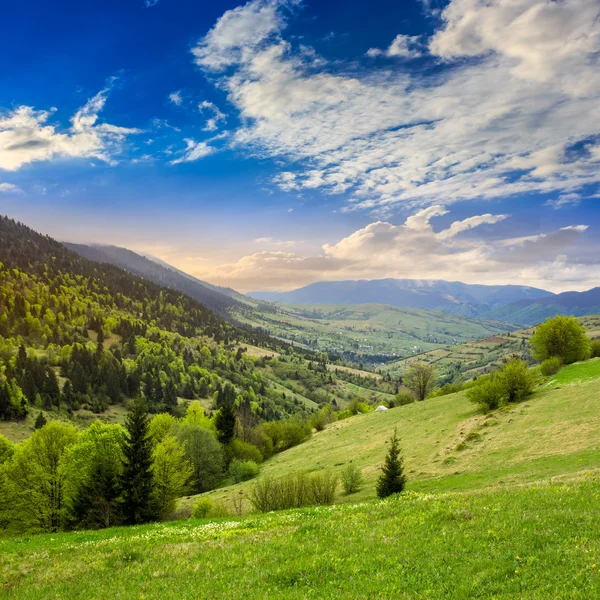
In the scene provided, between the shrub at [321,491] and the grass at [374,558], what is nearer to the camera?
the grass at [374,558]

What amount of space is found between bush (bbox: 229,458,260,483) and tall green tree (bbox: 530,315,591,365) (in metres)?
68.7

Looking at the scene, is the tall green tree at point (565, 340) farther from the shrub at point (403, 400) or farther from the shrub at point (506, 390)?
the shrub at point (403, 400)

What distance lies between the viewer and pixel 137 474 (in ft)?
151

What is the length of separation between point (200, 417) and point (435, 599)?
328ft

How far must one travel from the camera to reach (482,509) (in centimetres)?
1653

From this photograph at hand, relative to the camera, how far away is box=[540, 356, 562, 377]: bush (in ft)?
241

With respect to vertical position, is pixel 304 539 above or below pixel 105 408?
above

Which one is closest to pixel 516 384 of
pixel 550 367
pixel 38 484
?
→ pixel 550 367

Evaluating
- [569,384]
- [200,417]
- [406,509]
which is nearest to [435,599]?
[406,509]

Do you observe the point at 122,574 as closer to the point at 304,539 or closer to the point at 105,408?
the point at 304,539

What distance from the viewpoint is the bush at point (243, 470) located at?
257 feet

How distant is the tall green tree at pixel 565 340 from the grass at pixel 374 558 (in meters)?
72.8

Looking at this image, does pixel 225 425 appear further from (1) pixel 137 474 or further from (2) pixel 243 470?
(1) pixel 137 474

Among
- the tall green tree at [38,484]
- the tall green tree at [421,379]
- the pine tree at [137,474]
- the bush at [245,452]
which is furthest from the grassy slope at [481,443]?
the tall green tree at [421,379]
